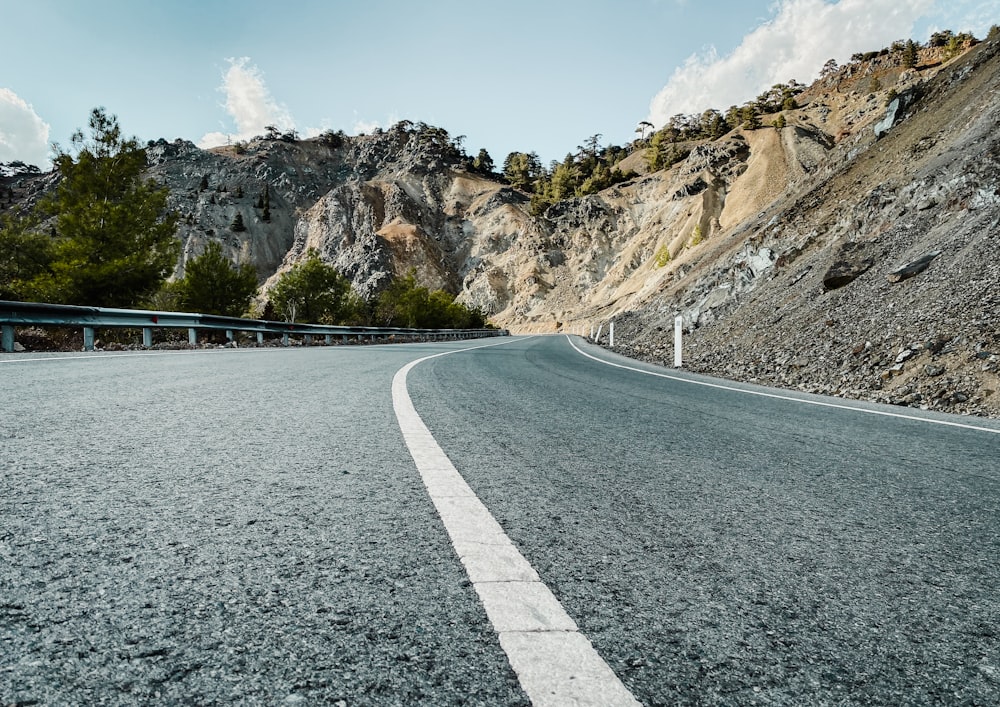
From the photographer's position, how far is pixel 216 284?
36.6 meters

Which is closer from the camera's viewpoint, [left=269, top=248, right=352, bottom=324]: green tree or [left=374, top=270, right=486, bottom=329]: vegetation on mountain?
[left=269, top=248, right=352, bottom=324]: green tree

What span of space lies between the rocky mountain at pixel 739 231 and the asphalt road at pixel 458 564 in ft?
17.9

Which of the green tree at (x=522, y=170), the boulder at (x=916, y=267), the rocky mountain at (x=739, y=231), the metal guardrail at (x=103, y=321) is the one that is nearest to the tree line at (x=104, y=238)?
the metal guardrail at (x=103, y=321)

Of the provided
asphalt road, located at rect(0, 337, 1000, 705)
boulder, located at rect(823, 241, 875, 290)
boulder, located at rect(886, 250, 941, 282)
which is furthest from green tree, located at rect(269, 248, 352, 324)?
asphalt road, located at rect(0, 337, 1000, 705)

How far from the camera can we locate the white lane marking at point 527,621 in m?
0.99

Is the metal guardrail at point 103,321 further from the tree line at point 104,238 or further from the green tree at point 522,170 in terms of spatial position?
the green tree at point 522,170

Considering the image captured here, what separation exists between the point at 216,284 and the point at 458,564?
40032 mm

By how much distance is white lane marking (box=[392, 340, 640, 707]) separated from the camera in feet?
3.26

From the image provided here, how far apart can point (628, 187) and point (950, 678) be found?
338 feet

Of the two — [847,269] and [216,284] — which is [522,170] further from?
[847,269]

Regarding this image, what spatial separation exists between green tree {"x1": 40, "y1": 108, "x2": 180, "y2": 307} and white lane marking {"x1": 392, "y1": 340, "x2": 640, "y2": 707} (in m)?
23.6

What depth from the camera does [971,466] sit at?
311 centimetres

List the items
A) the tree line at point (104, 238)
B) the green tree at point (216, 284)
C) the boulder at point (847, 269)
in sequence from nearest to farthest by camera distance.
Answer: the boulder at point (847, 269) < the tree line at point (104, 238) < the green tree at point (216, 284)

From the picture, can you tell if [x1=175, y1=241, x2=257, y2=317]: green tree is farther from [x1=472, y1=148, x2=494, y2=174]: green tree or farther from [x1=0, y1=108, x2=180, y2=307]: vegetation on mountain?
[x1=472, y1=148, x2=494, y2=174]: green tree
